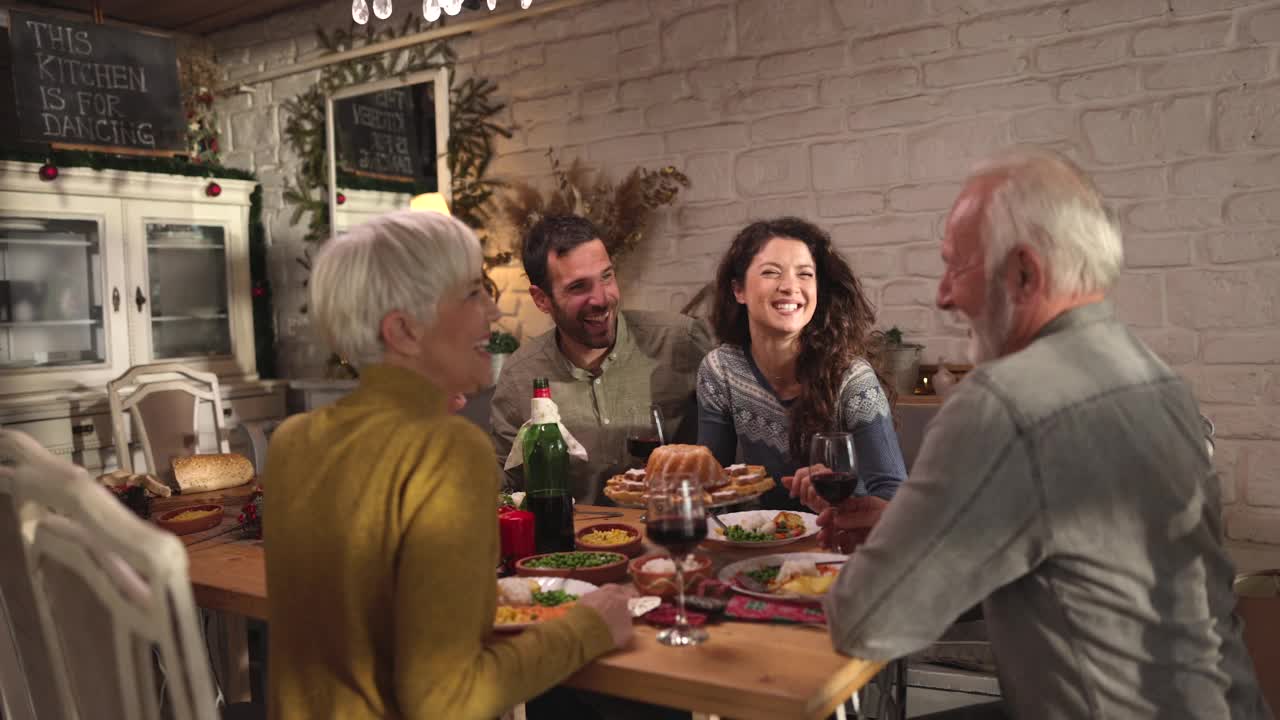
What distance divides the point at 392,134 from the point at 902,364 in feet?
9.34

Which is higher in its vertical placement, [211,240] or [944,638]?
[211,240]

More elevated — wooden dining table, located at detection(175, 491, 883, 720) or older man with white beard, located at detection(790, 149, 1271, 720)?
older man with white beard, located at detection(790, 149, 1271, 720)

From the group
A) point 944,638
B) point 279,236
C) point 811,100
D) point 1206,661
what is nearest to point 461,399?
point 1206,661

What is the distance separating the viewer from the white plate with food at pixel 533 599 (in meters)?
1.48

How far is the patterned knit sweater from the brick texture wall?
1.38 m

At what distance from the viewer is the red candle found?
6.04 feet

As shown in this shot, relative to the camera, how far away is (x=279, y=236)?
5668 mm

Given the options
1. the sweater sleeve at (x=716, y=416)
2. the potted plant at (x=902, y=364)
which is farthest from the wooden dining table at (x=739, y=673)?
the potted plant at (x=902, y=364)

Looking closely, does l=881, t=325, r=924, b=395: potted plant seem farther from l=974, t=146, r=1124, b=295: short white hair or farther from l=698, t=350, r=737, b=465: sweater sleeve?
l=974, t=146, r=1124, b=295: short white hair

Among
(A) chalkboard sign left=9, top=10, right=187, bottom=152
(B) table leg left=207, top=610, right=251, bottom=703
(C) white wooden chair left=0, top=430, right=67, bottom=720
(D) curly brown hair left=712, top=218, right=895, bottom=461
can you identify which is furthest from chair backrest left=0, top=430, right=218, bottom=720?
(A) chalkboard sign left=9, top=10, right=187, bottom=152

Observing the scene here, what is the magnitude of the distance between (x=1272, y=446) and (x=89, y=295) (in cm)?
502

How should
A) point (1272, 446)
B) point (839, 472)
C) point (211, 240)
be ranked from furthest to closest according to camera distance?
point (211, 240) < point (1272, 446) < point (839, 472)

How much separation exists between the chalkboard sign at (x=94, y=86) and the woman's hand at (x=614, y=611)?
431 cm

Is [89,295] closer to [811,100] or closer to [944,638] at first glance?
[811,100]
